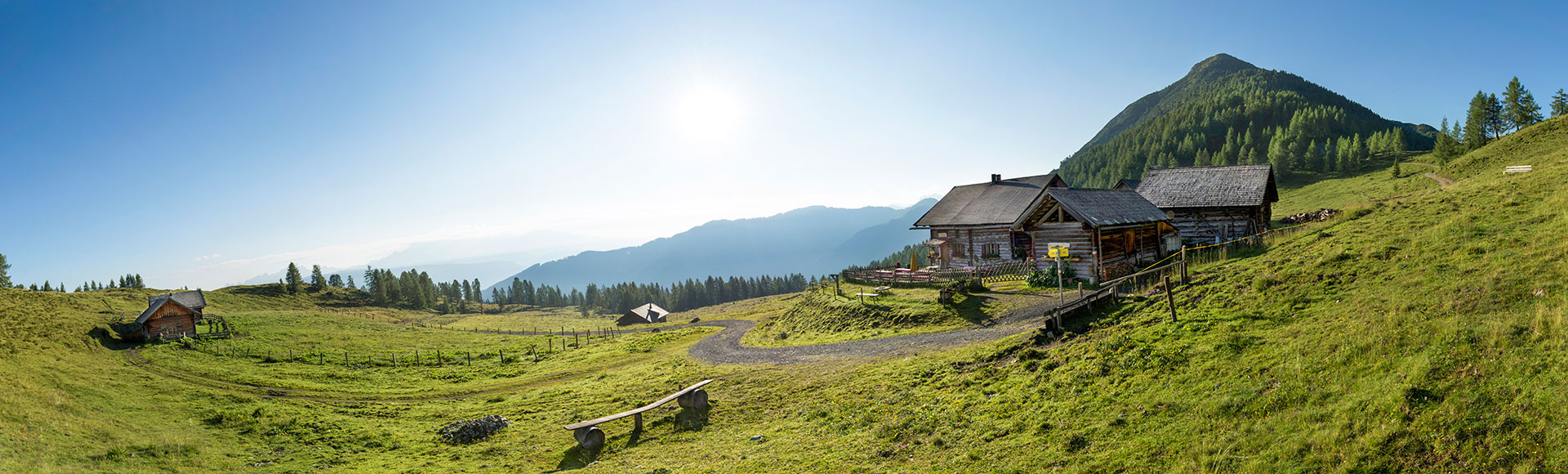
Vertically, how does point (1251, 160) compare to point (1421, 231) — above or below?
above

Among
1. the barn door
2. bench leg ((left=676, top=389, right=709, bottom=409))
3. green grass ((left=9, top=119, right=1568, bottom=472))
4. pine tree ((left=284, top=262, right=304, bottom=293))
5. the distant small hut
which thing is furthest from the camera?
pine tree ((left=284, top=262, right=304, bottom=293))

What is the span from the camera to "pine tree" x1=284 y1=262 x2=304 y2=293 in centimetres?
12462

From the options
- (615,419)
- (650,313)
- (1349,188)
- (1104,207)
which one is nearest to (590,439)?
(615,419)

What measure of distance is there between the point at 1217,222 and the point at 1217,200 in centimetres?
216

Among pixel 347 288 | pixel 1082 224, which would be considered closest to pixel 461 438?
pixel 1082 224

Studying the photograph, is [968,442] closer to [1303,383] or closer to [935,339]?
[1303,383]

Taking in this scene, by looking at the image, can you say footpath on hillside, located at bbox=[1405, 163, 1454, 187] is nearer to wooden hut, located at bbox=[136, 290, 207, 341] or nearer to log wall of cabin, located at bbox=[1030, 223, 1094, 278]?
log wall of cabin, located at bbox=[1030, 223, 1094, 278]

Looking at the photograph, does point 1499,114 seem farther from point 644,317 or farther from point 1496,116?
point 644,317

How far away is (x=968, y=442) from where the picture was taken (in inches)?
471

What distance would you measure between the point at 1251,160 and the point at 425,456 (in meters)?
154

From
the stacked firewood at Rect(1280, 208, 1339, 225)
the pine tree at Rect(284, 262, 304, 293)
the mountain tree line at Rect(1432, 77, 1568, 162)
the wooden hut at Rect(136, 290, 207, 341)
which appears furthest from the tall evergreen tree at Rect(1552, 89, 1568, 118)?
the pine tree at Rect(284, 262, 304, 293)

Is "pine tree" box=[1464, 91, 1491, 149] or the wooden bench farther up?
"pine tree" box=[1464, 91, 1491, 149]

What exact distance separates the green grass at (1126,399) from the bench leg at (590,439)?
0.54 meters

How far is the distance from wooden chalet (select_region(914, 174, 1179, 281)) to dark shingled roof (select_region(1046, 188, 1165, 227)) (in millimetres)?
45
